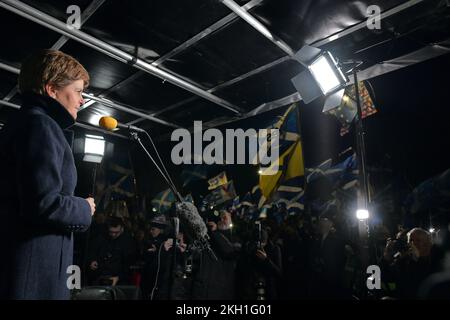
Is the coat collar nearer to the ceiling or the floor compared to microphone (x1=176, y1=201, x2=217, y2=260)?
nearer to the ceiling

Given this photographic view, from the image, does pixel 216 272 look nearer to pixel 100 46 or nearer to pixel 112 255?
pixel 112 255

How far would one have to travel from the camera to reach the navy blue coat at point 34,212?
136 centimetres

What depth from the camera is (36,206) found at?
1357mm

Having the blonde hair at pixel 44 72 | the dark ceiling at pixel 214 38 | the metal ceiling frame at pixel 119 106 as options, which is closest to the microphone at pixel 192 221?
the blonde hair at pixel 44 72

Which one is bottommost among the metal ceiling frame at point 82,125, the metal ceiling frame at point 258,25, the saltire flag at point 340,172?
the saltire flag at point 340,172

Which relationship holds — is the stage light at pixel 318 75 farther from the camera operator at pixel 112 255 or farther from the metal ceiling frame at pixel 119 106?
the camera operator at pixel 112 255

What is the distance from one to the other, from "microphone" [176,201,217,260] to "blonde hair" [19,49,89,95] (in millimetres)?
1860

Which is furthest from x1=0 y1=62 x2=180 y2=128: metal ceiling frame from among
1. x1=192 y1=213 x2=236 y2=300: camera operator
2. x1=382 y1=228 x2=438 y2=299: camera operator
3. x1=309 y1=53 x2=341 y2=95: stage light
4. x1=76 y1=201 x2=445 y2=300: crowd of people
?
x1=382 y1=228 x2=438 y2=299: camera operator

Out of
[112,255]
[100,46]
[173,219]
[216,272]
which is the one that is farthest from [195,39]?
[112,255]

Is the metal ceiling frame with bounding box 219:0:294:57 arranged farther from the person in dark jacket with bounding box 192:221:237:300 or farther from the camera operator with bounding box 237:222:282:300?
the person in dark jacket with bounding box 192:221:237:300

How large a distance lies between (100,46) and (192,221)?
12.0 feet

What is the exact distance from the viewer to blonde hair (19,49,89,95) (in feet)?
5.47

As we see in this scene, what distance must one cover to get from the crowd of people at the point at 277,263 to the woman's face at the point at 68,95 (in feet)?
8.59

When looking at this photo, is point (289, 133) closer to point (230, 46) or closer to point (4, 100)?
point (230, 46)
